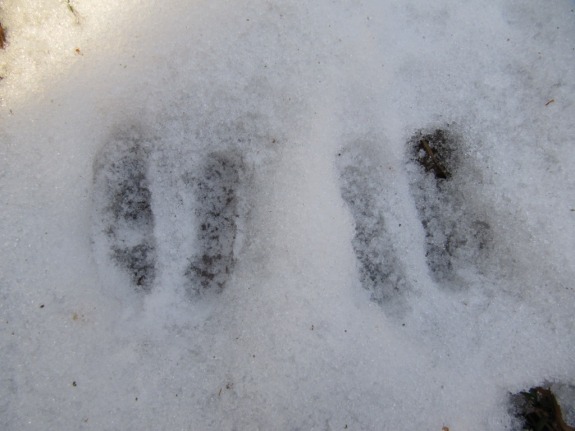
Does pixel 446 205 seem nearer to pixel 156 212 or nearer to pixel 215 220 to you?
pixel 215 220

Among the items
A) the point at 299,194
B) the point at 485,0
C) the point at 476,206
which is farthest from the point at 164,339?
the point at 485,0

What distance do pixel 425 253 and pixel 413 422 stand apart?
72 cm

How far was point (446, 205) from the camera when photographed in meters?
1.88

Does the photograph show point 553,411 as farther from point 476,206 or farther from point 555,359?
point 476,206

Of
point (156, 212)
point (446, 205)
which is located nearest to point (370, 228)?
point (446, 205)

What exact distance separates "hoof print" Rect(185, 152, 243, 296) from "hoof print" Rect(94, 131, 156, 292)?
20 centimetres

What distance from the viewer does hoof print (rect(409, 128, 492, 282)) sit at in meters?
1.86

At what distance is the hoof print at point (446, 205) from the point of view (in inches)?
73.2

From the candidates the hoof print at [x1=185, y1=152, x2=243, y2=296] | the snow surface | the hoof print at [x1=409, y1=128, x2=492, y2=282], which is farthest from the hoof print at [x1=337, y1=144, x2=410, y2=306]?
the hoof print at [x1=185, y1=152, x2=243, y2=296]

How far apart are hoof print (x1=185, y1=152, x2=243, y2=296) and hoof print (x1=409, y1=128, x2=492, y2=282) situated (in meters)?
0.83

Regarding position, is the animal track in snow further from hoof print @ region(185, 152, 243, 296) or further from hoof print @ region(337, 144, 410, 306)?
hoof print @ region(337, 144, 410, 306)

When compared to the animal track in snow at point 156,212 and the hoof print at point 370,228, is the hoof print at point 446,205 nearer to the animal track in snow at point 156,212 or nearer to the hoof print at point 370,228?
the hoof print at point 370,228

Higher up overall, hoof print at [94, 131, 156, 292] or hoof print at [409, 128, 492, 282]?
hoof print at [94, 131, 156, 292]

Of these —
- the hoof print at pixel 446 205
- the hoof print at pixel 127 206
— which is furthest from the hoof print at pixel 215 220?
the hoof print at pixel 446 205
